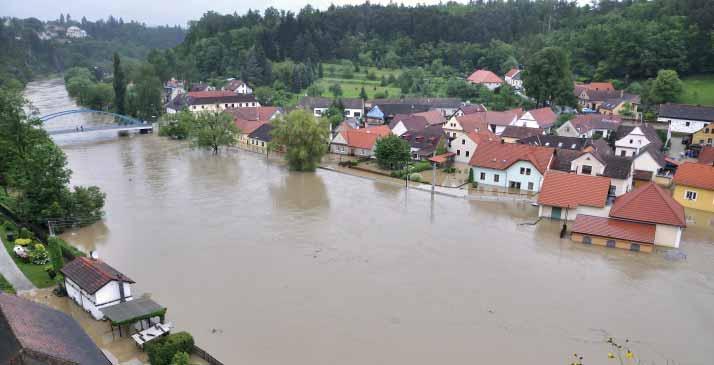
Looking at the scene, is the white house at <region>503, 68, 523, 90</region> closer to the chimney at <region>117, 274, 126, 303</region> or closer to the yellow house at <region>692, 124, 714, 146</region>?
the yellow house at <region>692, 124, 714, 146</region>

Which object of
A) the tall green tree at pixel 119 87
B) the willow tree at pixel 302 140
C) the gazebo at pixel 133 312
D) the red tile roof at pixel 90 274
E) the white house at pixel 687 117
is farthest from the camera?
the tall green tree at pixel 119 87

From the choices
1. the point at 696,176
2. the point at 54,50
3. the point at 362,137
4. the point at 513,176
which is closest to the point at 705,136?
the point at 696,176

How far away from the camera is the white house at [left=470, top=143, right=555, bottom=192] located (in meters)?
28.2

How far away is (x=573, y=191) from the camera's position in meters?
23.6

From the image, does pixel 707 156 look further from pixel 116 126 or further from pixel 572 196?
pixel 116 126

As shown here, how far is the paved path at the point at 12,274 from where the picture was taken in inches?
651

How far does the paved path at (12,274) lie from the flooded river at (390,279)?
9.32 feet

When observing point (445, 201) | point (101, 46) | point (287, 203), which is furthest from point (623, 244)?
point (101, 46)

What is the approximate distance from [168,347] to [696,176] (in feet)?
81.3

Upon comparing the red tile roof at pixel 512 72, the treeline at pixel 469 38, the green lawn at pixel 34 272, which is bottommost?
the green lawn at pixel 34 272

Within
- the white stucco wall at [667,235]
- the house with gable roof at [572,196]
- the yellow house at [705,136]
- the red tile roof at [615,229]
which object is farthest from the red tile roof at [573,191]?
the yellow house at [705,136]

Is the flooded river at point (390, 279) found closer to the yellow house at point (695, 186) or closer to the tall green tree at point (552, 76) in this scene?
the yellow house at point (695, 186)

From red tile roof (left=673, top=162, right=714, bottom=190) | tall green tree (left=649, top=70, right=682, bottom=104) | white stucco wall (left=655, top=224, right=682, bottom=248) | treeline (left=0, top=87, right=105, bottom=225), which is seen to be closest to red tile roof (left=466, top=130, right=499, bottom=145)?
red tile roof (left=673, top=162, right=714, bottom=190)

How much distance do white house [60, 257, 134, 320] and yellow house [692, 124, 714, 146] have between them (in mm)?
35768
